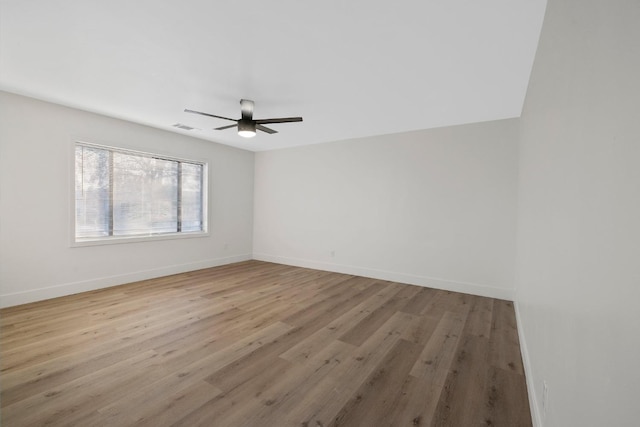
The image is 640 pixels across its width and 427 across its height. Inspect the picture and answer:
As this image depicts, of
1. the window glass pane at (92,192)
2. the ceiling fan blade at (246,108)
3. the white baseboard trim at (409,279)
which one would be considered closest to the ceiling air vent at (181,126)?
the window glass pane at (92,192)

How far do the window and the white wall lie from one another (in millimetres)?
170

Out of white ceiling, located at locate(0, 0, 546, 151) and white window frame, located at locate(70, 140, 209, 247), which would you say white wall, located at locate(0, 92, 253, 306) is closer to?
white window frame, located at locate(70, 140, 209, 247)

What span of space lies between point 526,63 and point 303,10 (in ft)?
6.69

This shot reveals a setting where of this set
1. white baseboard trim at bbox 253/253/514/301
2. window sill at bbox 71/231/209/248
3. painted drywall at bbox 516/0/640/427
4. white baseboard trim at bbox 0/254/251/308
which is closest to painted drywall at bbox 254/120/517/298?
white baseboard trim at bbox 253/253/514/301

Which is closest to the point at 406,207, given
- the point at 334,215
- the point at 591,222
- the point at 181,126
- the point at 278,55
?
the point at 334,215

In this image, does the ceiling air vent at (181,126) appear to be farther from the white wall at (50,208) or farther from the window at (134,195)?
the window at (134,195)

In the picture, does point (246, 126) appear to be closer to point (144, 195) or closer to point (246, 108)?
point (246, 108)

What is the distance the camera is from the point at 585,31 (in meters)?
1.02

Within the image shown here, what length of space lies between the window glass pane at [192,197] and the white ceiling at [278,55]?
1.60 metres

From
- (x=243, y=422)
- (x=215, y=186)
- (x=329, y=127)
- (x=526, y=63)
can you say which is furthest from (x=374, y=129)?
(x=243, y=422)

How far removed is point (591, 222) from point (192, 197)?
220 inches

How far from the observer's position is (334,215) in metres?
5.20

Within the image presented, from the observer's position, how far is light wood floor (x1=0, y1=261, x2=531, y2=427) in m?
1.61

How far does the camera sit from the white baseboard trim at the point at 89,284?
323 cm
